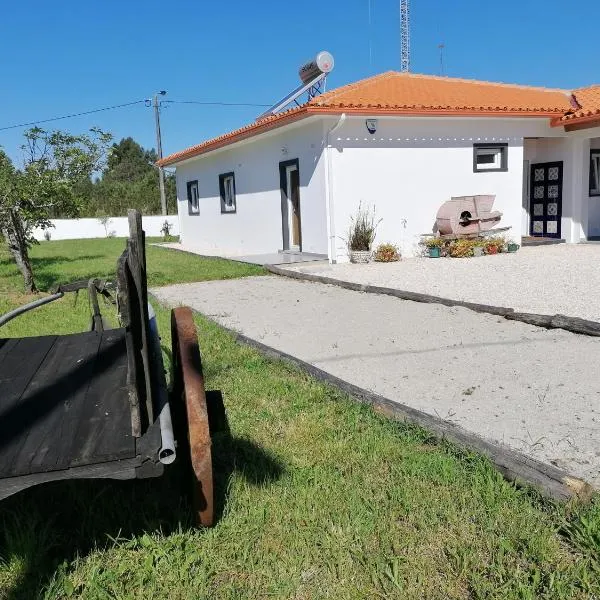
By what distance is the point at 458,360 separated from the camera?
16.0 feet

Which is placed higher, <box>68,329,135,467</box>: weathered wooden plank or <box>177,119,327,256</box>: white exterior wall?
<box>177,119,327,256</box>: white exterior wall

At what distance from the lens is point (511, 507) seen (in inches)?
97.8

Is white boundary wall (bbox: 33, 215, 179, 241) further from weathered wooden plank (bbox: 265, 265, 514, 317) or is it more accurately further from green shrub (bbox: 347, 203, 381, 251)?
weathered wooden plank (bbox: 265, 265, 514, 317)

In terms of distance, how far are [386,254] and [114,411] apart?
1045 centimetres

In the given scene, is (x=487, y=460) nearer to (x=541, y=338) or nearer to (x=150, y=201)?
(x=541, y=338)

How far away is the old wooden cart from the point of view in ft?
6.16

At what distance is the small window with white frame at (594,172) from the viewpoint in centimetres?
1453

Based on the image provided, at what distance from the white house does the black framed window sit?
28cm

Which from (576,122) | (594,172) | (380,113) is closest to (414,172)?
(380,113)

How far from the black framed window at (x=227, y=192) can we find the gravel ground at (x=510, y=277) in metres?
6.06

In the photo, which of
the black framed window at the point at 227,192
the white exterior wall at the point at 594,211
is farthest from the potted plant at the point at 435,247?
the black framed window at the point at 227,192

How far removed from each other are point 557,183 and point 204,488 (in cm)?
1476

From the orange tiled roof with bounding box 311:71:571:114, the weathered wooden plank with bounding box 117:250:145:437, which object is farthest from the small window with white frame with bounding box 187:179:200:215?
the weathered wooden plank with bounding box 117:250:145:437

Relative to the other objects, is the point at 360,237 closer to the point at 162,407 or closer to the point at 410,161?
the point at 410,161
